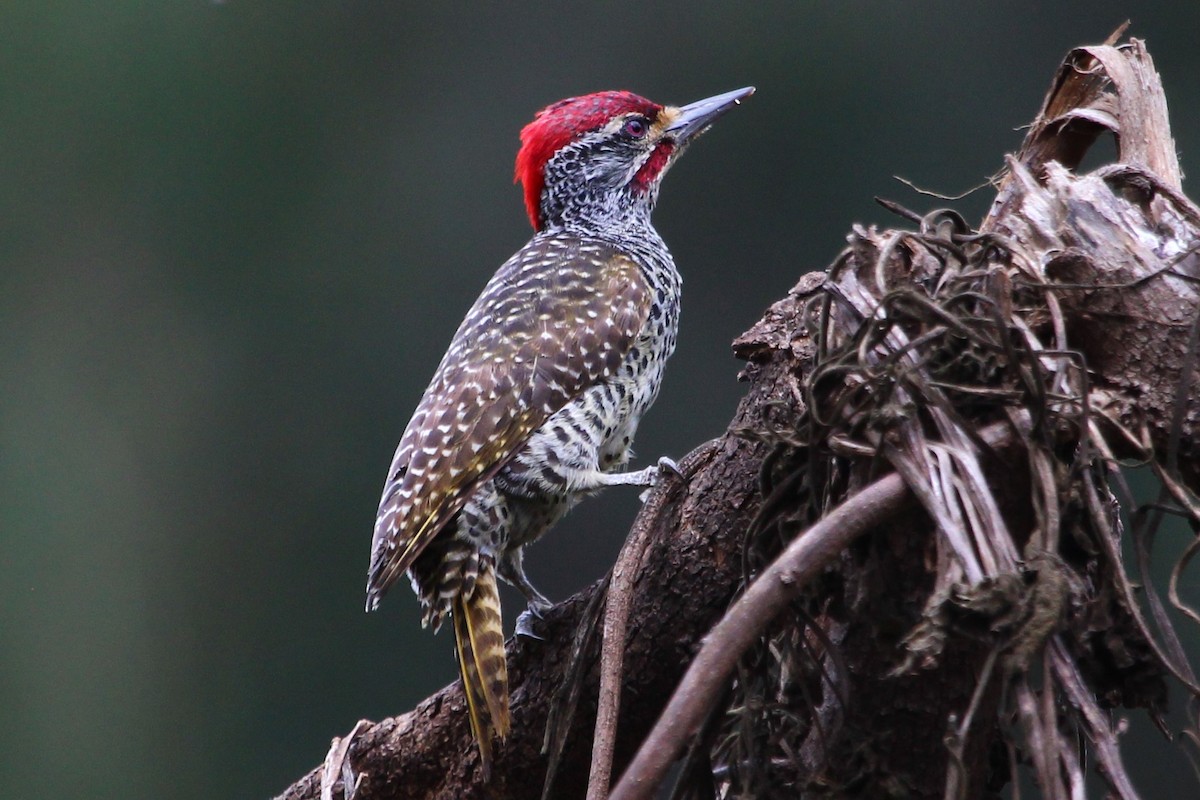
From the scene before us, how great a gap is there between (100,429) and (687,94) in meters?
3.65

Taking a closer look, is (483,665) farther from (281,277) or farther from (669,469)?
(281,277)

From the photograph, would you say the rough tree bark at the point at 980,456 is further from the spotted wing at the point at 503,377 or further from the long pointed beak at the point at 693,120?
the long pointed beak at the point at 693,120

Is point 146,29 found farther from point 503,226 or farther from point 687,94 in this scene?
point 687,94

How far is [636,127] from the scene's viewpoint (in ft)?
12.7

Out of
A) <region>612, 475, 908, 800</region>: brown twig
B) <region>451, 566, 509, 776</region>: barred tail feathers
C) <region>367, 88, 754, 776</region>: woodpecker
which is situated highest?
<region>367, 88, 754, 776</region>: woodpecker

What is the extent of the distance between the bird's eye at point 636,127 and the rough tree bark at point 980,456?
2.04 metres

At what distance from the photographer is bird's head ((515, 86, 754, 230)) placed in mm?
3824

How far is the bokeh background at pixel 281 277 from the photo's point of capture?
660 cm

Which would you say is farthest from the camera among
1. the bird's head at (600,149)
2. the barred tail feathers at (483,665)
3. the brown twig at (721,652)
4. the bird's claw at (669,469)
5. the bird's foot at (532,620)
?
the bird's head at (600,149)

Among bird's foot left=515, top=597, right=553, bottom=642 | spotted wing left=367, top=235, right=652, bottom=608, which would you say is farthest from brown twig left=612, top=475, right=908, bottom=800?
spotted wing left=367, top=235, right=652, bottom=608

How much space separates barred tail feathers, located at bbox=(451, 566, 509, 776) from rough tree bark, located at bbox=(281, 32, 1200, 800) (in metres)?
0.16

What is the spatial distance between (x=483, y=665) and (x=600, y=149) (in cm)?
198

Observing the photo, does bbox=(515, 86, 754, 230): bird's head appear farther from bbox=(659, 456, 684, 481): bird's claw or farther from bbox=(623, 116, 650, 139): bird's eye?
bbox=(659, 456, 684, 481): bird's claw

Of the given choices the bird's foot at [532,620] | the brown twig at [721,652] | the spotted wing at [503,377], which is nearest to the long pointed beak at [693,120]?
the spotted wing at [503,377]
